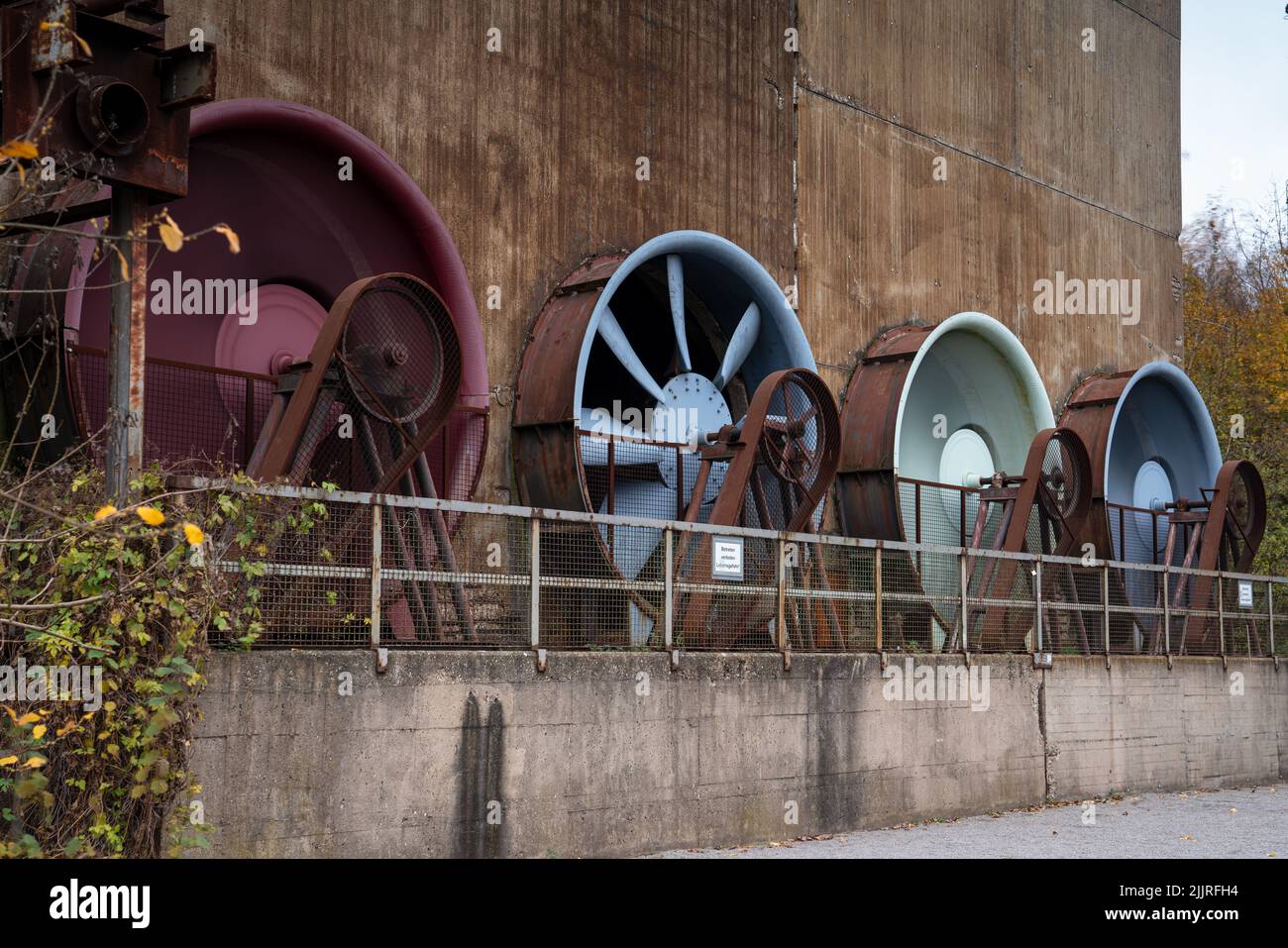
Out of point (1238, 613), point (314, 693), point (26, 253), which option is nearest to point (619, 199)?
point (26, 253)

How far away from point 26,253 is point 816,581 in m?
6.39

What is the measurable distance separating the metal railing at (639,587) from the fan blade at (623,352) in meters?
2.67

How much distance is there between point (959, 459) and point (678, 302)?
5847mm

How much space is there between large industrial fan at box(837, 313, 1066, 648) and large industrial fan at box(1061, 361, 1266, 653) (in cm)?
118

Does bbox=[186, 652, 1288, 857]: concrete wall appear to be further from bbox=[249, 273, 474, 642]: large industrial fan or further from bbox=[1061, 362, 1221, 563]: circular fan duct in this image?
bbox=[1061, 362, 1221, 563]: circular fan duct

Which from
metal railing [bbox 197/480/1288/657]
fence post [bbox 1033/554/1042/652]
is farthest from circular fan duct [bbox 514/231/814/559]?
fence post [bbox 1033/554/1042/652]

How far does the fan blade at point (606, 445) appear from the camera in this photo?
14256mm

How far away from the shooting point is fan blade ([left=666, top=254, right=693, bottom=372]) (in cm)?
1522

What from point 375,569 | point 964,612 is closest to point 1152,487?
point 964,612

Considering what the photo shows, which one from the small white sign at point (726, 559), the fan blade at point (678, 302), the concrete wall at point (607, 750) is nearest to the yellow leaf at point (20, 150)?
the concrete wall at point (607, 750)

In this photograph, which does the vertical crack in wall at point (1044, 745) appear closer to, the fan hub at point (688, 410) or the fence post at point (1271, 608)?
the fan hub at point (688, 410)

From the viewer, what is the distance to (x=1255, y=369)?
31375 mm

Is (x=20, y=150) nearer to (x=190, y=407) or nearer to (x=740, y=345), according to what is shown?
(x=190, y=407)

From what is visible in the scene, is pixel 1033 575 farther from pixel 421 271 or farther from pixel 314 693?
pixel 314 693
